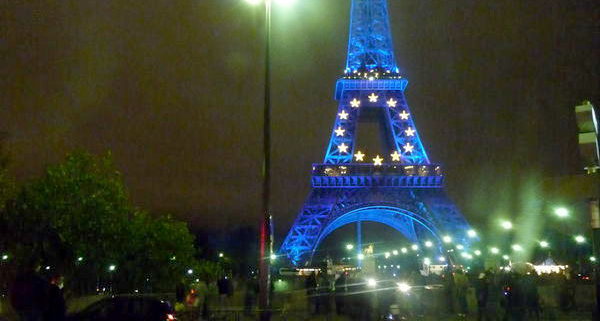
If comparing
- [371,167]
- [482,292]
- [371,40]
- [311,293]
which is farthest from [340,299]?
[371,40]

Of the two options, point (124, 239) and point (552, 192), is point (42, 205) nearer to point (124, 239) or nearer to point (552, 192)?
point (124, 239)

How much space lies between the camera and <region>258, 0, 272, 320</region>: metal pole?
15.0 meters

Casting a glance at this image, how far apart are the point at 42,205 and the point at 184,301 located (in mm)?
10467

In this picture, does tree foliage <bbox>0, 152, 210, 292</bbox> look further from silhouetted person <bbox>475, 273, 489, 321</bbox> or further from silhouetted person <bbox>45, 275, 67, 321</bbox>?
silhouetted person <bbox>475, 273, 489, 321</bbox>

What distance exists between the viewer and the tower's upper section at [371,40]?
6069 centimetres

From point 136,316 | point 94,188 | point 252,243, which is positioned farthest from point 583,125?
point 252,243

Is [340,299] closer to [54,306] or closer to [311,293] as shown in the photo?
[311,293]

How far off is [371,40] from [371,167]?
1314cm

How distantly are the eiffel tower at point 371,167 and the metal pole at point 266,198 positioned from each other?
38.2m

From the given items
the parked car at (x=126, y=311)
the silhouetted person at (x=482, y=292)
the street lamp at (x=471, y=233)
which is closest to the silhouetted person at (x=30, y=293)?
the parked car at (x=126, y=311)

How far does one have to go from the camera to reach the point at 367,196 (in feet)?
189

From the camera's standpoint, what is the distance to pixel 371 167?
57.3 meters

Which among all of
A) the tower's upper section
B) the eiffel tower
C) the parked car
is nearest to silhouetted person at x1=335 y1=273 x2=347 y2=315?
the parked car

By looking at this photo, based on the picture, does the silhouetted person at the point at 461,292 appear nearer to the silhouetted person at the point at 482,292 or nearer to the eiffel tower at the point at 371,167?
the silhouetted person at the point at 482,292
